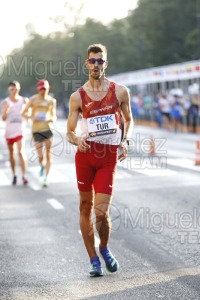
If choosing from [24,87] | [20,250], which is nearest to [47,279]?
[20,250]

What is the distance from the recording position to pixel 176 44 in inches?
3174

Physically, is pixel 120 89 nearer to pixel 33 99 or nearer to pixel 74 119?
pixel 74 119

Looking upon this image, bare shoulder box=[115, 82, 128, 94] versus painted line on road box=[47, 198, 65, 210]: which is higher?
bare shoulder box=[115, 82, 128, 94]

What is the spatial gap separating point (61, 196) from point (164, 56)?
70.2m

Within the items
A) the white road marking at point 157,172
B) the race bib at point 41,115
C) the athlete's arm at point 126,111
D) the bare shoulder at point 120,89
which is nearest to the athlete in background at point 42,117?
the race bib at point 41,115

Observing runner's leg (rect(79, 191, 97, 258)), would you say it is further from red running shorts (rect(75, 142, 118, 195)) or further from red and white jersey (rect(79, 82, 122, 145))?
red and white jersey (rect(79, 82, 122, 145))

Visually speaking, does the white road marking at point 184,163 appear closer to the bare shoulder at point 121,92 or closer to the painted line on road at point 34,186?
the painted line on road at point 34,186

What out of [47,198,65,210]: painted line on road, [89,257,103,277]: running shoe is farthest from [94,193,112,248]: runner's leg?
[47,198,65,210]: painted line on road

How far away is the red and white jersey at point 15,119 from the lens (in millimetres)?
14859

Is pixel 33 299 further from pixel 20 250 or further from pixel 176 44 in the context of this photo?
pixel 176 44

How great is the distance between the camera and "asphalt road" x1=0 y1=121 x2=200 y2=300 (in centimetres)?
633

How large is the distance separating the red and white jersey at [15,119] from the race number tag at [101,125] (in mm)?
8136

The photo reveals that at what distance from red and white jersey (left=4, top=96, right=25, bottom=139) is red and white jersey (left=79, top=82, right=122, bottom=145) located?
319 inches

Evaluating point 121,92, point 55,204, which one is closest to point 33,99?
point 55,204
